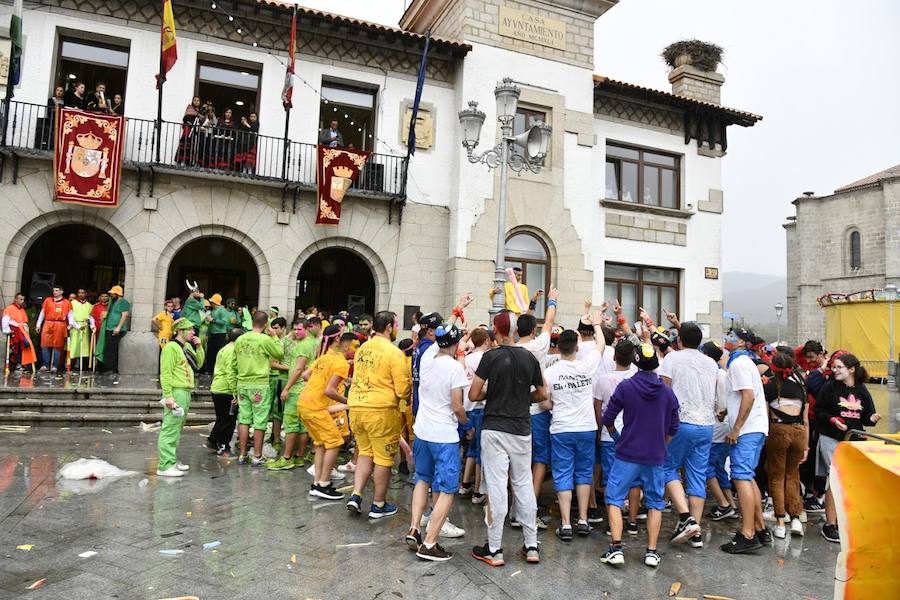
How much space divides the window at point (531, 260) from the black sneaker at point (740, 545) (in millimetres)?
10987

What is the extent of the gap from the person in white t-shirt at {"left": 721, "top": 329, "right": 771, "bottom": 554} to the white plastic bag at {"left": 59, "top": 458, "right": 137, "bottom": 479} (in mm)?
6610

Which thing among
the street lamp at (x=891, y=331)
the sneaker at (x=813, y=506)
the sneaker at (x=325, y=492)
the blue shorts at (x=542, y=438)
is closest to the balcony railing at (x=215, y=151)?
the sneaker at (x=325, y=492)

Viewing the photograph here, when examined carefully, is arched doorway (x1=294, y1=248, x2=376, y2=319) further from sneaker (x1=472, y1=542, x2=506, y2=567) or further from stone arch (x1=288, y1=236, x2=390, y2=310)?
sneaker (x1=472, y1=542, x2=506, y2=567)

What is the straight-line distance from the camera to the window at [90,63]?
535 inches

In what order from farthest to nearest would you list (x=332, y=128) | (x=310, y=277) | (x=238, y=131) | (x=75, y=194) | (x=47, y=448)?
(x=310, y=277), (x=332, y=128), (x=238, y=131), (x=75, y=194), (x=47, y=448)

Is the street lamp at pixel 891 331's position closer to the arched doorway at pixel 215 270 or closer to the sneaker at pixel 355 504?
the sneaker at pixel 355 504

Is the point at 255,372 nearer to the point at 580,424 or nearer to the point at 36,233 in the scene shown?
the point at 580,424

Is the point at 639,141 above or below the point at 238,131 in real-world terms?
above

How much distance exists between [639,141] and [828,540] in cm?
1444

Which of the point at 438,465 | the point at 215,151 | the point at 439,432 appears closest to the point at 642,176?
the point at 215,151

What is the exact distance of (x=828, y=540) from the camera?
593 centimetres

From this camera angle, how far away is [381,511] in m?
5.92

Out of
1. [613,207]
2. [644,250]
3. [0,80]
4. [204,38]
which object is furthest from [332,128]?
[644,250]

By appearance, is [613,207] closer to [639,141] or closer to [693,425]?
[639,141]
